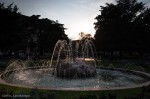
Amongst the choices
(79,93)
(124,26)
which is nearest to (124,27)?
(124,26)

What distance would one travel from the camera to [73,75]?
18.0 m

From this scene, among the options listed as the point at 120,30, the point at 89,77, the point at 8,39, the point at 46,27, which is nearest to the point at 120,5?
the point at 120,30

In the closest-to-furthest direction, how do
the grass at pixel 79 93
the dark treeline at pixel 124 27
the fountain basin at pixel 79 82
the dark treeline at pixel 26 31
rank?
the grass at pixel 79 93 < the fountain basin at pixel 79 82 < the dark treeline at pixel 26 31 < the dark treeline at pixel 124 27

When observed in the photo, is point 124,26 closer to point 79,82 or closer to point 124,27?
point 124,27

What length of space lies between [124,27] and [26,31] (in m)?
23.9

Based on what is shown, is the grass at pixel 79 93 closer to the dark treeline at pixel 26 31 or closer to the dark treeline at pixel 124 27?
the dark treeline at pixel 26 31

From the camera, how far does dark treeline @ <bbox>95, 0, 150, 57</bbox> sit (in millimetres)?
48156

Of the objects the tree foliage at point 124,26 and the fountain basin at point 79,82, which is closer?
the fountain basin at point 79,82

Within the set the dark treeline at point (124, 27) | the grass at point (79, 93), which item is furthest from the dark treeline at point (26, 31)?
the grass at point (79, 93)

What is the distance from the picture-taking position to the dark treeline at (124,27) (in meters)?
48.2

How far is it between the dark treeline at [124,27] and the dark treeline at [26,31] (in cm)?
1336

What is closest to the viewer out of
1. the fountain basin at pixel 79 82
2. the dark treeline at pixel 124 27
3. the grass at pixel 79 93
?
the grass at pixel 79 93

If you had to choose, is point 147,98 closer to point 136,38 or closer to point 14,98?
point 14,98

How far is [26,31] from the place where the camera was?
187 ft
